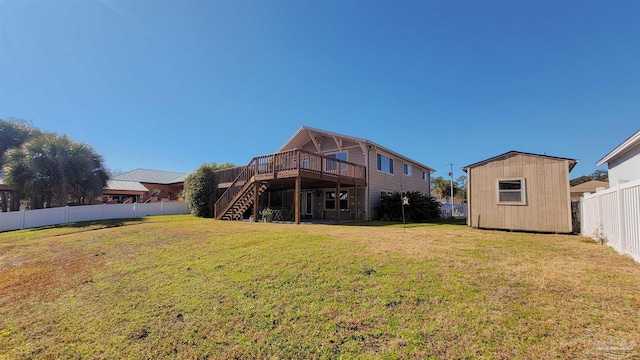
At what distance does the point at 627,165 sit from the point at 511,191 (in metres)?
3.90

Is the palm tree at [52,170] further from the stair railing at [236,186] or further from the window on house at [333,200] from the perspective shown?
the window on house at [333,200]

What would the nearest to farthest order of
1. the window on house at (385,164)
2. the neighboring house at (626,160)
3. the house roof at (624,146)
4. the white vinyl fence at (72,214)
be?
the house roof at (624,146), the neighboring house at (626,160), the white vinyl fence at (72,214), the window on house at (385,164)

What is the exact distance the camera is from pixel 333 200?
17.7 metres

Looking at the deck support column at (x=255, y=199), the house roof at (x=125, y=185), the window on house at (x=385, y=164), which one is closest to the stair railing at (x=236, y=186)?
the deck support column at (x=255, y=199)

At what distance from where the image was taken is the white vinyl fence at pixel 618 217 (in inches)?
185

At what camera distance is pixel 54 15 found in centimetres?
1013

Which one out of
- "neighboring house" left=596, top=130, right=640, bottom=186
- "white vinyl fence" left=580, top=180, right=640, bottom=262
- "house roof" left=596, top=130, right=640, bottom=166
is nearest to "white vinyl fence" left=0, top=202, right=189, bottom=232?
"white vinyl fence" left=580, top=180, right=640, bottom=262

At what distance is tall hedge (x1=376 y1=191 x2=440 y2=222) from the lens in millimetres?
16172

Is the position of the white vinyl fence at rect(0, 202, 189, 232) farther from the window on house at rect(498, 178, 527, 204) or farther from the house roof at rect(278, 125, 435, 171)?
the window on house at rect(498, 178, 527, 204)

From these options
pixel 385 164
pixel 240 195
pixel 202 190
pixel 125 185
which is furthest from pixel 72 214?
pixel 385 164

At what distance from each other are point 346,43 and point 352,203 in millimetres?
9114

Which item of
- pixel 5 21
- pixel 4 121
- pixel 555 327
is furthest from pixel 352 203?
pixel 4 121

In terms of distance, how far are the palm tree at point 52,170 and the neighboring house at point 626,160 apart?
26190mm

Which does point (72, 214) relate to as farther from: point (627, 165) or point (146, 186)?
point (627, 165)
